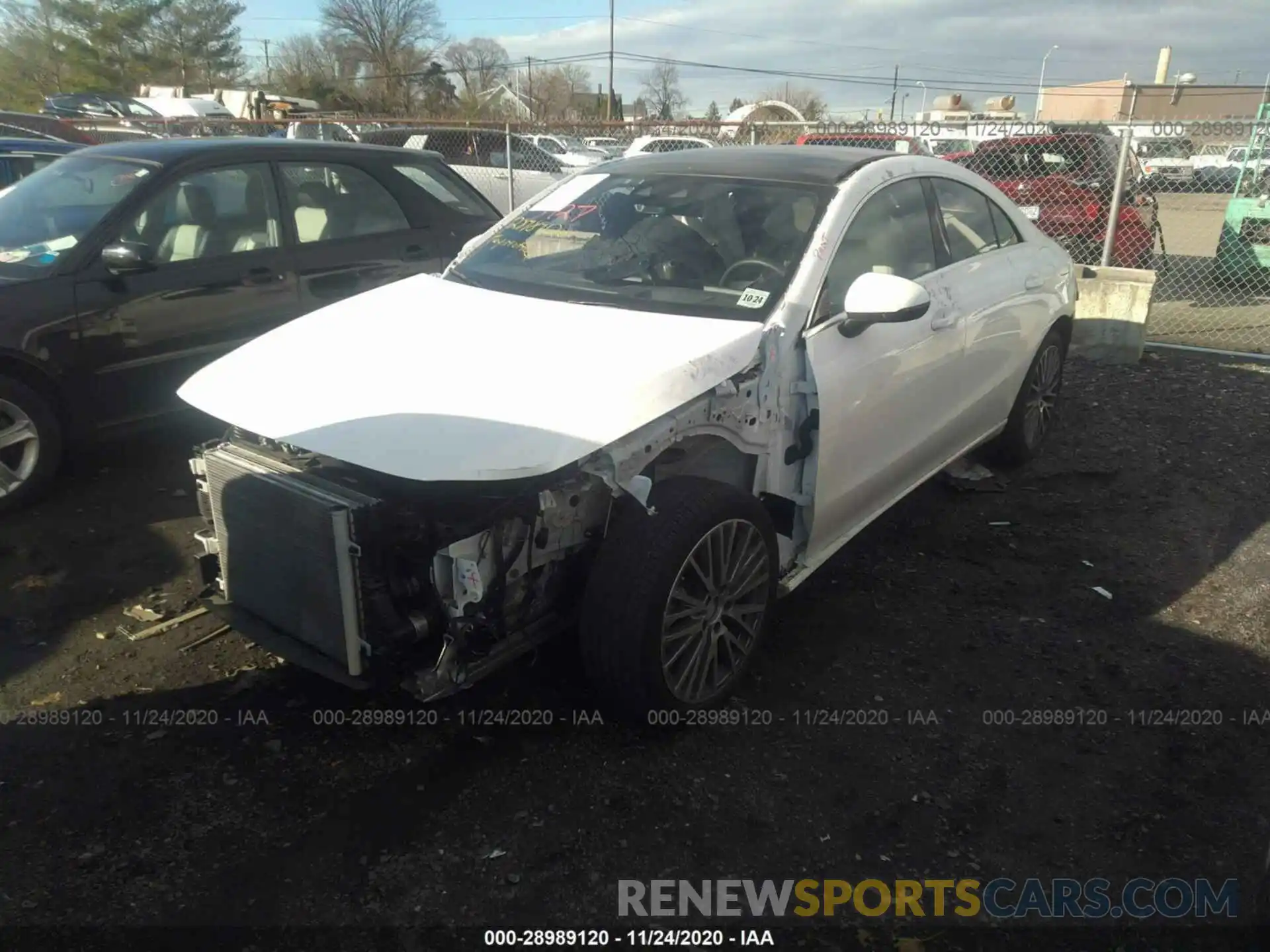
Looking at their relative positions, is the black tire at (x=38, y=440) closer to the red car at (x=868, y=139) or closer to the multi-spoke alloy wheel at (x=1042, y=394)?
the multi-spoke alloy wheel at (x=1042, y=394)

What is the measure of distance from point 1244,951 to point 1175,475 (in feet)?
12.5

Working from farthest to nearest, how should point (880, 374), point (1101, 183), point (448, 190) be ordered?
point (1101, 183) < point (448, 190) < point (880, 374)

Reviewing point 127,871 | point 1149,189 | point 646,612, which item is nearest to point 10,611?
point 127,871

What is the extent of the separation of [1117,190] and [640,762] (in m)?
7.35

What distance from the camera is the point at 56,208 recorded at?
522cm

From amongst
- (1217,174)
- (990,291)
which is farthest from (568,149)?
(990,291)

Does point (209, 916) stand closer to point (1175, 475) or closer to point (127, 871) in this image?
point (127, 871)

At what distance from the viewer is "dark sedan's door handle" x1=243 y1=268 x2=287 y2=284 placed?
17.6ft

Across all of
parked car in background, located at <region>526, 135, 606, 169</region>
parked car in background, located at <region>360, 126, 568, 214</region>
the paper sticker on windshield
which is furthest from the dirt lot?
parked car in background, located at <region>526, 135, 606, 169</region>

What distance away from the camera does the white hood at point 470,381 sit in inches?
104

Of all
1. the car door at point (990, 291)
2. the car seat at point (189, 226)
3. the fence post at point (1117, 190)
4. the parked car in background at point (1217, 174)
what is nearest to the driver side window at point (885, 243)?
the car door at point (990, 291)

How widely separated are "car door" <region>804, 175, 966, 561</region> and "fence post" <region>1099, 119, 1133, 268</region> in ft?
16.1

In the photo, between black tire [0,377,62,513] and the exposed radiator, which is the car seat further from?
the exposed radiator

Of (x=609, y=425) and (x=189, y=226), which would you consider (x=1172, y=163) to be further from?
(x=609, y=425)
